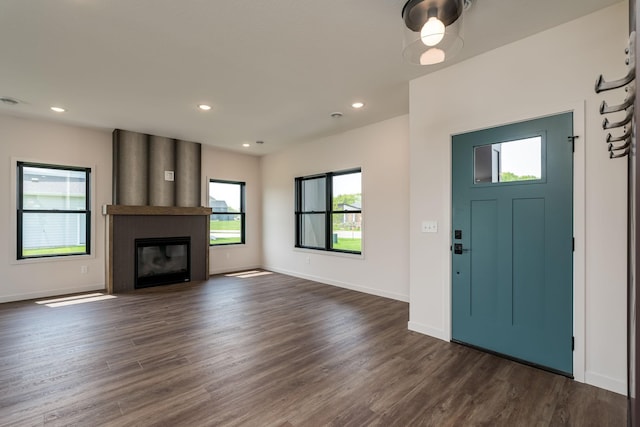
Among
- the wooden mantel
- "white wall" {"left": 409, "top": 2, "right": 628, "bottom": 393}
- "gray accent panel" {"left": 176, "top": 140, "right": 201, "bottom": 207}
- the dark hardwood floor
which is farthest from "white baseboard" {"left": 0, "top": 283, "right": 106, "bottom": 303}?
"white wall" {"left": 409, "top": 2, "right": 628, "bottom": 393}

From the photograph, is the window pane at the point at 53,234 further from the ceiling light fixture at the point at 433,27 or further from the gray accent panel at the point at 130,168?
the ceiling light fixture at the point at 433,27

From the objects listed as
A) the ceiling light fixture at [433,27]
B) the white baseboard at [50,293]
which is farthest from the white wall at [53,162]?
the ceiling light fixture at [433,27]

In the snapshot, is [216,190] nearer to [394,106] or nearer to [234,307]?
[234,307]

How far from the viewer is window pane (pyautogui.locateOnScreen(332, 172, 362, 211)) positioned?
534 centimetres

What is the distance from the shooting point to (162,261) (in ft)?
19.0

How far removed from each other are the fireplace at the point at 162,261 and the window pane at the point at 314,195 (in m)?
2.47

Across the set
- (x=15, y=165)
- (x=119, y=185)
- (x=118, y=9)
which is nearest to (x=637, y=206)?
(x=118, y=9)

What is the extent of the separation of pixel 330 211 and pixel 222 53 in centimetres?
352

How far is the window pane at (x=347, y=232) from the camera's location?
17.5ft

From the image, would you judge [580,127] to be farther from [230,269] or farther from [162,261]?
[230,269]

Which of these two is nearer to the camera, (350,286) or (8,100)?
(8,100)

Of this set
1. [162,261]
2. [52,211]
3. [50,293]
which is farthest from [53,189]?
[162,261]

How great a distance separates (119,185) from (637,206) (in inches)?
244

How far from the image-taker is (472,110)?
291 centimetres
